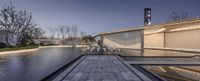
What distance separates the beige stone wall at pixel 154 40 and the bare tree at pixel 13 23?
18452 mm

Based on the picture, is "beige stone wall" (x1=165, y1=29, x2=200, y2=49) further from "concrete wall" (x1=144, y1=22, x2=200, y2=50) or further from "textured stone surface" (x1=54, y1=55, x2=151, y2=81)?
"textured stone surface" (x1=54, y1=55, x2=151, y2=81)

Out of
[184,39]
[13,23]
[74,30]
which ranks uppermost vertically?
[74,30]

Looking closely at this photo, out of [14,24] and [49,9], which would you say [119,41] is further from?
[14,24]

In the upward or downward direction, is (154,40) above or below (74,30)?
below

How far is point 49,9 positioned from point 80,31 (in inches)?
1619

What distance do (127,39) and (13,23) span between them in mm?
15644

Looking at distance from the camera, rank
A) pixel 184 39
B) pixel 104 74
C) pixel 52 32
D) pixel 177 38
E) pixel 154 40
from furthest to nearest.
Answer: pixel 52 32, pixel 154 40, pixel 177 38, pixel 184 39, pixel 104 74

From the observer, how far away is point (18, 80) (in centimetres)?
709

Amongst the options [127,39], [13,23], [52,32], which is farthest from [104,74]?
[52,32]

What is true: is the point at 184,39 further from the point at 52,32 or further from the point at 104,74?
the point at 52,32

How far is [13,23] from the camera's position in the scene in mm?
31906

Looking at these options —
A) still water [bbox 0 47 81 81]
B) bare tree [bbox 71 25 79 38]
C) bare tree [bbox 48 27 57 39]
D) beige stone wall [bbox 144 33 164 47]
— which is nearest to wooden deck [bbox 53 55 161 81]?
still water [bbox 0 47 81 81]

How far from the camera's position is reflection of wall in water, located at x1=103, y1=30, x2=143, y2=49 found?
96.3 feet

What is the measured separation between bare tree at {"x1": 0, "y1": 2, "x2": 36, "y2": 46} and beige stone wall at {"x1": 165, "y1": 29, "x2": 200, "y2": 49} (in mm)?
19836
